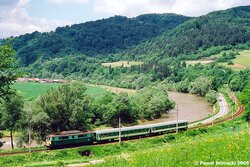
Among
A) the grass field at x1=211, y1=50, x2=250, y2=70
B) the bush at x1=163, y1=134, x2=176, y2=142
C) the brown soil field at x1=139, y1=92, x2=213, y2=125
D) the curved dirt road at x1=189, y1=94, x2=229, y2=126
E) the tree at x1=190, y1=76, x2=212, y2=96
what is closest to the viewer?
the bush at x1=163, y1=134, x2=176, y2=142

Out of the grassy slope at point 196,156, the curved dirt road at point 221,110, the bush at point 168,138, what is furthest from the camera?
the curved dirt road at point 221,110

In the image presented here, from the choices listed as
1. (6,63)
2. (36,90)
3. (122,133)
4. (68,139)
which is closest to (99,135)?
(122,133)

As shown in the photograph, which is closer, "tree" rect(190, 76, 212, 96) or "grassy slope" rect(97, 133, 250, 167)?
"grassy slope" rect(97, 133, 250, 167)

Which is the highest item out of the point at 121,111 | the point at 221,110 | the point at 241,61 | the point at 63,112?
the point at 241,61

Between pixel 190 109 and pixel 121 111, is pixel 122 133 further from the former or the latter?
pixel 190 109

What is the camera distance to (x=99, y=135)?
50969 millimetres

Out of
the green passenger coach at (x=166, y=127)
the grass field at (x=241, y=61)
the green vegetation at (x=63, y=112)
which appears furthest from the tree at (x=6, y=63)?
the grass field at (x=241, y=61)

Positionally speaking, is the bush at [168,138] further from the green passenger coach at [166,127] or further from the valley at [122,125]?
the green passenger coach at [166,127]

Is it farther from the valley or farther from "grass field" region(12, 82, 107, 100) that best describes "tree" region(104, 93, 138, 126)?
"grass field" region(12, 82, 107, 100)

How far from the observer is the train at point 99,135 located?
4711cm

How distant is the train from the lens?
155ft

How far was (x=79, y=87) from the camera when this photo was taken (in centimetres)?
5909

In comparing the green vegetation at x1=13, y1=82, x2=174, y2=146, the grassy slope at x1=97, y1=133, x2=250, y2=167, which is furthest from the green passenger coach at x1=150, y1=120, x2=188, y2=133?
the grassy slope at x1=97, y1=133, x2=250, y2=167

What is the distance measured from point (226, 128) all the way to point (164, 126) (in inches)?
490
